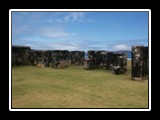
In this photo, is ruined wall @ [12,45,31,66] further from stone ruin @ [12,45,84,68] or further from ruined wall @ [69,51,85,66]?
ruined wall @ [69,51,85,66]

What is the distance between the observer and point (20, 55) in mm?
19953

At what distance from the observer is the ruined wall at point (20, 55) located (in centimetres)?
1953

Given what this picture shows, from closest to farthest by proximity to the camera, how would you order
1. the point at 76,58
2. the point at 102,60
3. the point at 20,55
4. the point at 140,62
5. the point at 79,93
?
the point at 79,93 < the point at 140,62 < the point at 102,60 < the point at 20,55 < the point at 76,58

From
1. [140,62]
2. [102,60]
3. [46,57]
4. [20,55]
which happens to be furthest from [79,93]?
[20,55]

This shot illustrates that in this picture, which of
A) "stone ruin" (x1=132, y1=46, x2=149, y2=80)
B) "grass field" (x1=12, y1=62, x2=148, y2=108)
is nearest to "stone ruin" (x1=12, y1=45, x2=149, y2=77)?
"stone ruin" (x1=132, y1=46, x2=149, y2=80)

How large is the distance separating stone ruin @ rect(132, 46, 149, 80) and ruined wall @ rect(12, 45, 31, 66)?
9.76m

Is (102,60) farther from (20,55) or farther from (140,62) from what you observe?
(20,55)

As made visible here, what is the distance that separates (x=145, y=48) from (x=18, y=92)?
6.11 m

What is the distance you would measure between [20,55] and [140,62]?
10.3 m

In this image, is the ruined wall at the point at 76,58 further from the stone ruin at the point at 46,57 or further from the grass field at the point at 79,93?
the grass field at the point at 79,93

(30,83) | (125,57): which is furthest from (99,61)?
(30,83)

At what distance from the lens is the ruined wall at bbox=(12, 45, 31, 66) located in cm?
1953

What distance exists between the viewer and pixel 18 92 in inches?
407

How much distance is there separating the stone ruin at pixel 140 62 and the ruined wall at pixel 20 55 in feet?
32.0
